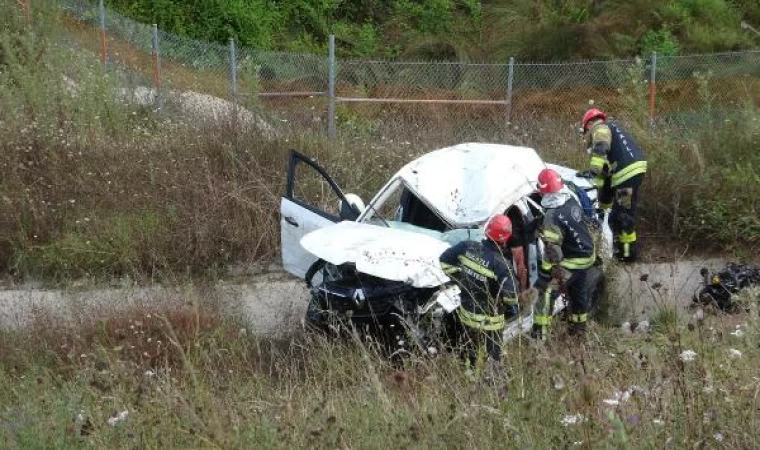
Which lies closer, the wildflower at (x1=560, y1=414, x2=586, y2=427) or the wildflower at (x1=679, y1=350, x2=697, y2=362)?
the wildflower at (x1=560, y1=414, x2=586, y2=427)

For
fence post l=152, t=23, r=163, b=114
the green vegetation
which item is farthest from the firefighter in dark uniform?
the green vegetation

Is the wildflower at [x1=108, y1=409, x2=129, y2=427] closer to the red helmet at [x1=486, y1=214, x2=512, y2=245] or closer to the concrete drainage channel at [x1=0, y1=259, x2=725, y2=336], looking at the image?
the red helmet at [x1=486, y1=214, x2=512, y2=245]

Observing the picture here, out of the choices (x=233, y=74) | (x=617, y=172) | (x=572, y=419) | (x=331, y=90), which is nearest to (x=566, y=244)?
(x=617, y=172)

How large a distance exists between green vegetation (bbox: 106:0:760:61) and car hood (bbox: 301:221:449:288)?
11193 millimetres

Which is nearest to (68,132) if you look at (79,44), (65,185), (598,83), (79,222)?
(65,185)

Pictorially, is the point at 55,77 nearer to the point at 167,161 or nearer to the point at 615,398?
the point at 167,161

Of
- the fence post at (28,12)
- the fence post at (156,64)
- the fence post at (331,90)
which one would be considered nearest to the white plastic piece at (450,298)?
the fence post at (331,90)

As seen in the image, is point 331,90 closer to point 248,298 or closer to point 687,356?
point 248,298

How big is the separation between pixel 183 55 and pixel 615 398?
11.9 metres

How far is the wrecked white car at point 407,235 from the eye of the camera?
670 centimetres

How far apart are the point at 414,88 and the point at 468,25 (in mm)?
6738

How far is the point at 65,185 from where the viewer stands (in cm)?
1062

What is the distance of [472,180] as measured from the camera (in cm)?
800

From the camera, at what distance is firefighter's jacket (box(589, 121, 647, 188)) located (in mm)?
9148
